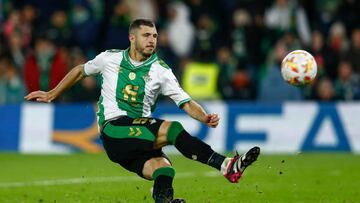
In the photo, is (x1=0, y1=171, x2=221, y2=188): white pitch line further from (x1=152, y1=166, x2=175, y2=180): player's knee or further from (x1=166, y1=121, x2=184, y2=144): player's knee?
(x1=166, y1=121, x2=184, y2=144): player's knee

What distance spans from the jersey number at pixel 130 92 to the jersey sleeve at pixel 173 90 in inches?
10.5

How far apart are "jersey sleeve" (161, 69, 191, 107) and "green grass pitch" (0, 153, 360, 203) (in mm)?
1442

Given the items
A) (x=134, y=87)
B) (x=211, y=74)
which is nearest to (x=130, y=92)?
(x=134, y=87)

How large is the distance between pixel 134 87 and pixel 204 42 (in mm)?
10433

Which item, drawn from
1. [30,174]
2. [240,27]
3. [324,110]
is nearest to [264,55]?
[240,27]

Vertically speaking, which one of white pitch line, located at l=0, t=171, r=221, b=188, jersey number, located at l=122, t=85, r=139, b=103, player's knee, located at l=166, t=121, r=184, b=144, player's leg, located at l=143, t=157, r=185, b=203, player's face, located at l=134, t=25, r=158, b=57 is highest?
player's face, located at l=134, t=25, r=158, b=57

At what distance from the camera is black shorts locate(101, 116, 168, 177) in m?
8.62

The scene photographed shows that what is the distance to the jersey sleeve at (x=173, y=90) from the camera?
8.82 metres

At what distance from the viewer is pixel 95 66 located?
9359mm

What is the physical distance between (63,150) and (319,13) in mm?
6273

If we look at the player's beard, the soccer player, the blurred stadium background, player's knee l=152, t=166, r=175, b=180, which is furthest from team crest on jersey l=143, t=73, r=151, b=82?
the blurred stadium background

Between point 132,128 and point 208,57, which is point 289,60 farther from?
point 208,57

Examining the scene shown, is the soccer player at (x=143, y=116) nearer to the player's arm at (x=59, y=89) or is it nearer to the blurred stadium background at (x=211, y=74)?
the player's arm at (x=59, y=89)

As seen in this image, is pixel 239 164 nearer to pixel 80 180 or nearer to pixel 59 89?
pixel 59 89
